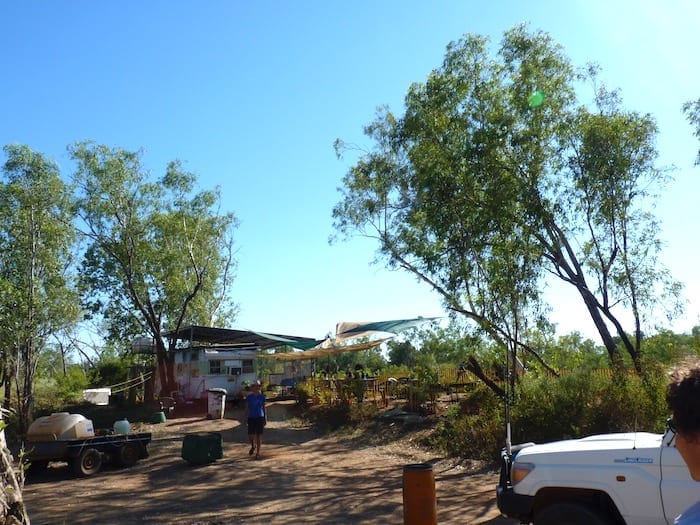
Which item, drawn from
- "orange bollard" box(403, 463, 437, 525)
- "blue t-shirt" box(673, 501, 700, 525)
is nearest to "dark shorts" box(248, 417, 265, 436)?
"orange bollard" box(403, 463, 437, 525)

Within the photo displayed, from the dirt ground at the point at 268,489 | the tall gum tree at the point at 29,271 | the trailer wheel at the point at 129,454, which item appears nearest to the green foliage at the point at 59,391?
the tall gum tree at the point at 29,271

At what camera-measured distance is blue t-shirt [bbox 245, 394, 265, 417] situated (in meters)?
14.1

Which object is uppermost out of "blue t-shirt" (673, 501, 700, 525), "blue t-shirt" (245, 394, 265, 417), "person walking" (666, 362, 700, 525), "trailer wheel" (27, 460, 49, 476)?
"person walking" (666, 362, 700, 525)

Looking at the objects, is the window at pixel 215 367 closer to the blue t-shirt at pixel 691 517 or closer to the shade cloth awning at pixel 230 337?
the shade cloth awning at pixel 230 337

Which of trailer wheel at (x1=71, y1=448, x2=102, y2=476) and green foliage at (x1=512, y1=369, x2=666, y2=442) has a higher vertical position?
green foliage at (x1=512, y1=369, x2=666, y2=442)

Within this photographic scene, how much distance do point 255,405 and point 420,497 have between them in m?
7.56

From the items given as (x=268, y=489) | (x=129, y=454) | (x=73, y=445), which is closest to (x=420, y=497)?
(x=268, y=489)

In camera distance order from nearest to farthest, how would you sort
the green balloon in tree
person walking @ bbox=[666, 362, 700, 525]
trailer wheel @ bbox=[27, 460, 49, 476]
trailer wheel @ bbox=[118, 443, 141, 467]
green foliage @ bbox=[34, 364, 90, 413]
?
person walking @ bbox=[666, 362, 700, 525] → trailer wheel @ bbox=[27, 460, 49, 476] → trailer wheel @ bbox=[118, 443, 141, 467] → the green balloon in tree → green foliage @ bbox=[34, 364, 90, 413]

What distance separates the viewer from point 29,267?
21578mm

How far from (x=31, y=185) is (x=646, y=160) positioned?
1998 centimetres

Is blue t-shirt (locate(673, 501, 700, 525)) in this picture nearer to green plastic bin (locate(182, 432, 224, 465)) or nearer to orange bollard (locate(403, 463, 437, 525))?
orange bollard (locate(403, 463, 437, 525))

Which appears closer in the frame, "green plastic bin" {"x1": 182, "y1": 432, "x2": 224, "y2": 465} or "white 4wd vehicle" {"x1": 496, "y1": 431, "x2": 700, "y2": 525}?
"white 4wd vehicle" {"x1": 496, "y1": 431, "x2": 700, "y2": 525}

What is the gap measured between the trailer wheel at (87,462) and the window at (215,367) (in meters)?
11.1

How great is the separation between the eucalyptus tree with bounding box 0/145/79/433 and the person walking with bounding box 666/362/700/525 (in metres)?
22.4
